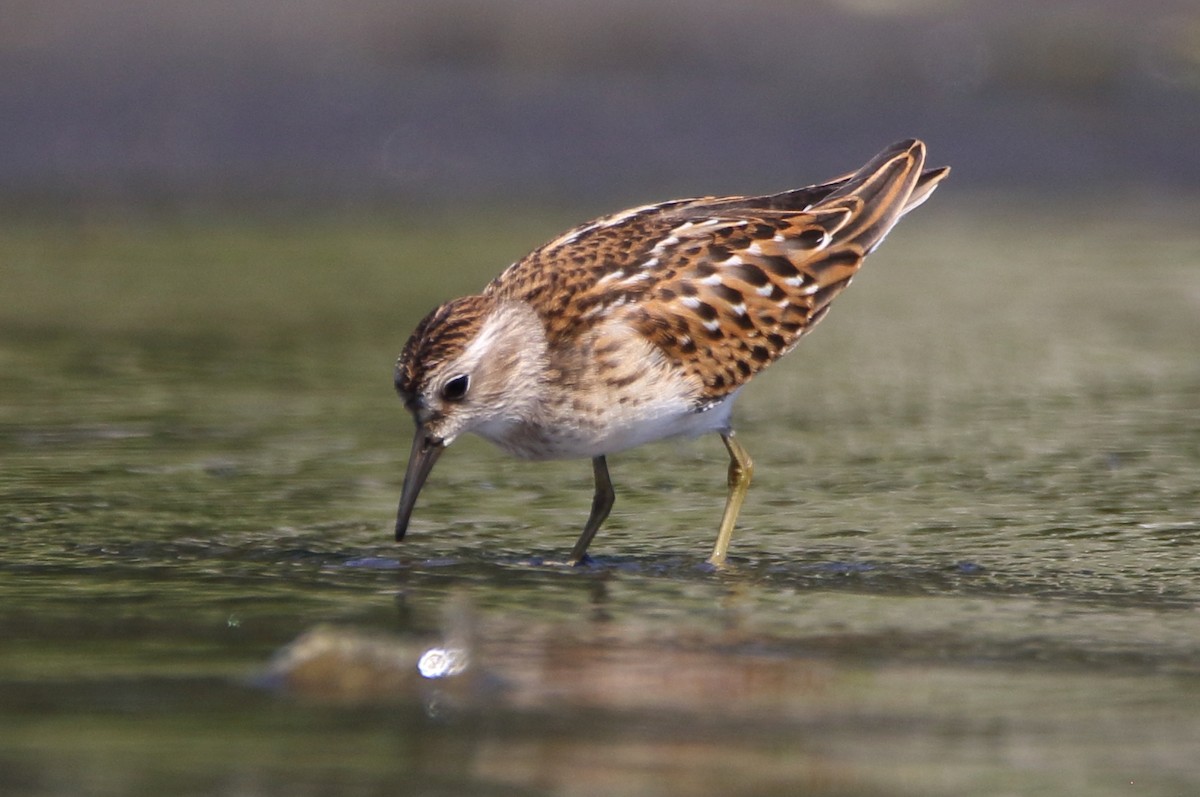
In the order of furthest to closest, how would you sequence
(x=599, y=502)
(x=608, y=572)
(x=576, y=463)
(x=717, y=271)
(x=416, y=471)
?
(x=576, y=463), (x=717, y=271), (x=599, y=502), (x=416, y=471), (x=608, y=572)

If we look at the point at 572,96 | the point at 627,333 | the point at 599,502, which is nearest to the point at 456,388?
the point at 627,333

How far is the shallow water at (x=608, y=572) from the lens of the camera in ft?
15.7

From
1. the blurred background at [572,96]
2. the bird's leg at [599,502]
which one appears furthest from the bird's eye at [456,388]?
the blurred background at [572,96]

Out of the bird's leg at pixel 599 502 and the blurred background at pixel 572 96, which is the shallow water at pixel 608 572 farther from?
the blurred background at pixel 572 96

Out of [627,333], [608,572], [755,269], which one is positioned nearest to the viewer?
[608,572]

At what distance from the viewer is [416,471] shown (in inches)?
279

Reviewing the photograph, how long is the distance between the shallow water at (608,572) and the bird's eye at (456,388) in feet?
1.81

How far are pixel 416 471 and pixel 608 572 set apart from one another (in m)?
0.73

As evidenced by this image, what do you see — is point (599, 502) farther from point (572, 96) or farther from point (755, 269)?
point (572, 96)

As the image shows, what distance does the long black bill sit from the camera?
22.9ft

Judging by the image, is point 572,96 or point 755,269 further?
point 572,96

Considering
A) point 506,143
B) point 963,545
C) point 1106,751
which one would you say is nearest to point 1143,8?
point 506,143

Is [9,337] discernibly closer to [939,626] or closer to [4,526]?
[4,526]

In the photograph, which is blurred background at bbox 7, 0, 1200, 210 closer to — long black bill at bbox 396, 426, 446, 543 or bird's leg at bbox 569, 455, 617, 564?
bird's leg at bbox 569, 455, 617, 564
